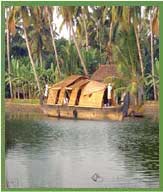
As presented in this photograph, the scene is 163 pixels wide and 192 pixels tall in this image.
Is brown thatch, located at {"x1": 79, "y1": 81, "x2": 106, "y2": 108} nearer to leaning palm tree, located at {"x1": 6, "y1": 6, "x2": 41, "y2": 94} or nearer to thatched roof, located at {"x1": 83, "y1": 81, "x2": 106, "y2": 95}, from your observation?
thatched roof, located at {"x1": 83, "y1": 81, "x2": 106, "y2": 95}

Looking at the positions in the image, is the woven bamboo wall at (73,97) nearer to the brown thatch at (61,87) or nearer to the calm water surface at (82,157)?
the brown thatch at (61,87)

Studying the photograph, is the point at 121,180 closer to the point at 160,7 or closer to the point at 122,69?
the point at 122,69

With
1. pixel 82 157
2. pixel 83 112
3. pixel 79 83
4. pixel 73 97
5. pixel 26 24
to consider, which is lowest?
pixel 82 157

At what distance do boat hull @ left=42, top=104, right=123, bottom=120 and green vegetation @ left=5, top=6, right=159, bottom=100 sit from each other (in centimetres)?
15

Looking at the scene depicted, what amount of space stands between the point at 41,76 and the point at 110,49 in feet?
1.71

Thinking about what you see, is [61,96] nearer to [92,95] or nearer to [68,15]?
[92,95]

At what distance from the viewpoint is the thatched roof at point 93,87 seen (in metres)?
4.57

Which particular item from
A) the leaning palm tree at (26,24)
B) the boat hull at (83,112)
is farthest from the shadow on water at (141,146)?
the leaning palm tree at (26,24)

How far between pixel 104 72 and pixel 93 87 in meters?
0.14

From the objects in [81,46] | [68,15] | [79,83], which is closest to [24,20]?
[68,15]

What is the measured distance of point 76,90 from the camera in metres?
4.61

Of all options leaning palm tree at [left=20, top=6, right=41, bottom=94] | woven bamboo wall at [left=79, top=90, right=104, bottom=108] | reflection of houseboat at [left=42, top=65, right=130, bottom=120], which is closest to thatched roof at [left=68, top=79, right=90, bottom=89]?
reflection of houseboat at [left=42, top=65, right=130, bottom=120]

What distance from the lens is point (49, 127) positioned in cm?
457

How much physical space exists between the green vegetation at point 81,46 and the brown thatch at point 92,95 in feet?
0.31
